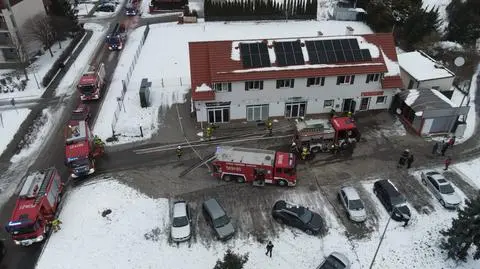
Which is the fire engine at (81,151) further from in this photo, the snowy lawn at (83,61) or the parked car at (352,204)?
the parked car at (352,204)

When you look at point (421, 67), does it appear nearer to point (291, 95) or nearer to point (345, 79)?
point (345, 79)

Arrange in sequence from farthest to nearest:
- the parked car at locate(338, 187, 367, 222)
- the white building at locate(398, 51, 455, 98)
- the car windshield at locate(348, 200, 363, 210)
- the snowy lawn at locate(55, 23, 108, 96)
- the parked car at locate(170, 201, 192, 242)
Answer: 1. the snowy lawn at locate(55, 23, 108, 96)
2. the white building at locate(398, 51, 455, 98)
3. the car windshield at locate(348, 200, 363, 210)
4. the parked car at locate(338, 187, 367, 222)
5. the parked car at locate(170, 201, 192, 242)

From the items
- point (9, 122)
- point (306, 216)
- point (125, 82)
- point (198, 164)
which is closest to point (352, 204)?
point (306, 216)

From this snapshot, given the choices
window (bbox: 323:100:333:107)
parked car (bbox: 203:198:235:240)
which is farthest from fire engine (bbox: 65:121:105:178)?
window (bbox: 323:100:333:107)

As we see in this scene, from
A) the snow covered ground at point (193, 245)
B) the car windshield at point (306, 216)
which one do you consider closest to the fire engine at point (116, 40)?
the snow covered ground at point (193, 245)

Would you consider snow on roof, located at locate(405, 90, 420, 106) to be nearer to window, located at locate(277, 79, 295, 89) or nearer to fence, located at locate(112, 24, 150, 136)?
window, located at locate(277, 79, 295, 89)

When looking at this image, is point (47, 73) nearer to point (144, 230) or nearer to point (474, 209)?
point (144, 230)
